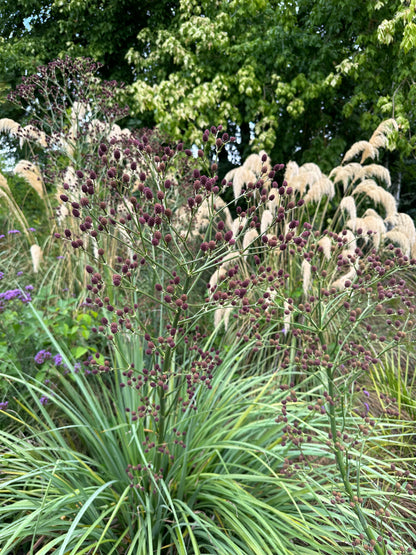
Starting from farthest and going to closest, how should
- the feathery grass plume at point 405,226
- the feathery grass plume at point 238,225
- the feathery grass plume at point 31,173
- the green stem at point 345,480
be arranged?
the feathery grass plume at point 31,173
the feathery grass plume at point 405,226
the feathery grass plume at point 238,225
the green stem at point 345,480

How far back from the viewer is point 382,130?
5270mm

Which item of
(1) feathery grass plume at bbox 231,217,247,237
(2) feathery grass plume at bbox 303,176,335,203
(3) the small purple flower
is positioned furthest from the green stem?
(2) feathery grass plume at bbox 303,176,335,203

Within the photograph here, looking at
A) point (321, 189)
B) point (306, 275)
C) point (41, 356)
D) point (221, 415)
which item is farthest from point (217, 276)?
point (321, 189)

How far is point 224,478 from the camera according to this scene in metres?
1.89

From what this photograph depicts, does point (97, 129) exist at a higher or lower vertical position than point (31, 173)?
higher

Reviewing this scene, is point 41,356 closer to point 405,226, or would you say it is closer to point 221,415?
point 221,415

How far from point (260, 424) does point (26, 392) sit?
5.17 feet

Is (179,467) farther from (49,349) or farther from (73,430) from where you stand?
(49,349)

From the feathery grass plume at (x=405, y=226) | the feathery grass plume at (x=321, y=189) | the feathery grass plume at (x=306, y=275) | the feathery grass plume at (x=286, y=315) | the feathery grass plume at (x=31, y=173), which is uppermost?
the feathery grass plume at (x=31, y=173)

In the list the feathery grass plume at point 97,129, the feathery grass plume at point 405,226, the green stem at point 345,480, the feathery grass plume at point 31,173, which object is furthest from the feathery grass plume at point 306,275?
the feathery grass plume at point 31,173

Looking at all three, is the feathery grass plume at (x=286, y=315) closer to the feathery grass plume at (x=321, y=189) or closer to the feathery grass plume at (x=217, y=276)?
the feathery grass plume at (x=217, y=276)

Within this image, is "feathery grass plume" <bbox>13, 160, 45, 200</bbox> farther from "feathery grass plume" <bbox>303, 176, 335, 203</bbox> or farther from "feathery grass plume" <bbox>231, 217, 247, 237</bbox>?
"feathery grass plume" <bbox>303, 176, 335, 203</bbox>

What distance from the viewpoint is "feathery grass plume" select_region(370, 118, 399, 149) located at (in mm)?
5090

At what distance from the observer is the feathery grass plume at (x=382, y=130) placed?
200 inches
